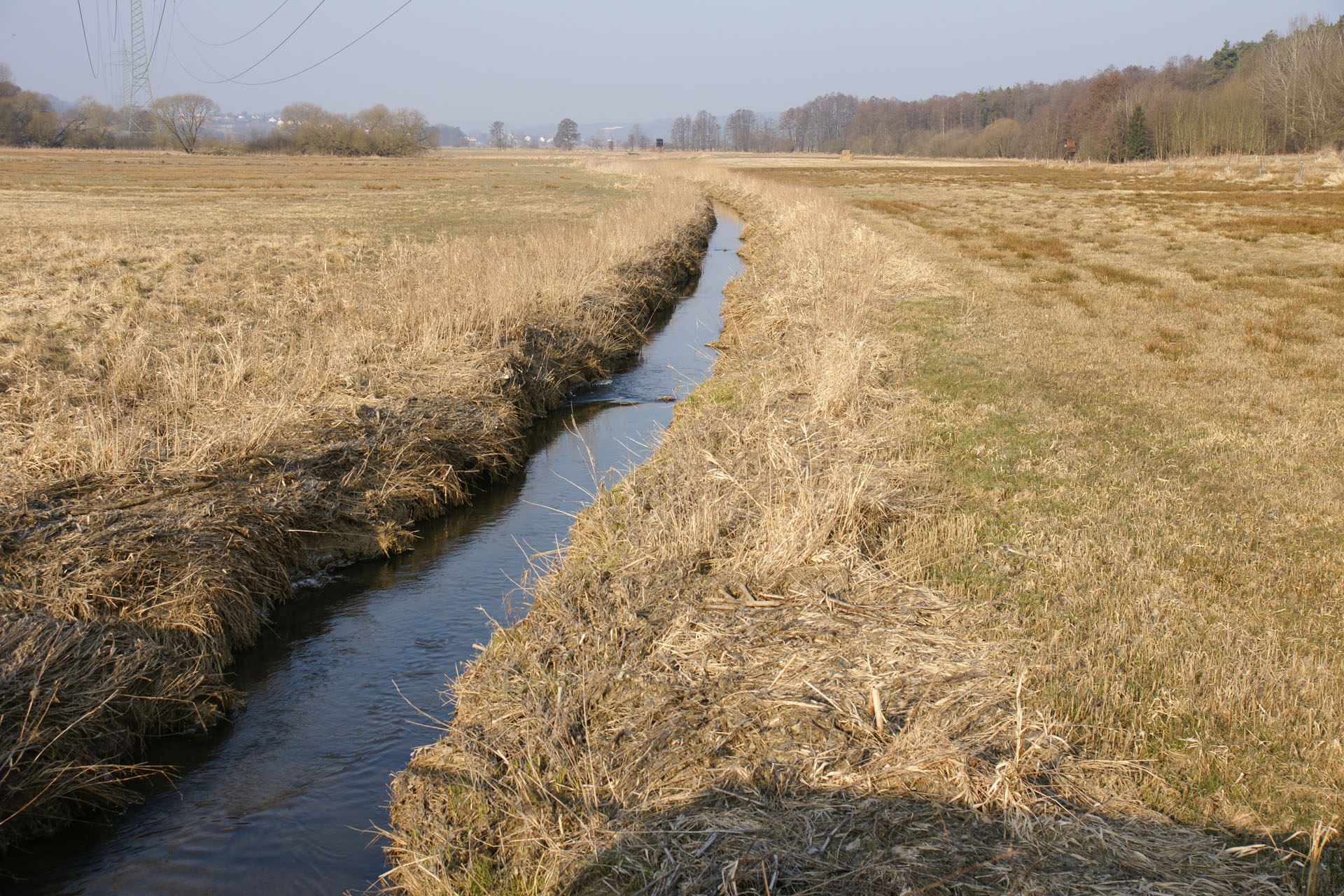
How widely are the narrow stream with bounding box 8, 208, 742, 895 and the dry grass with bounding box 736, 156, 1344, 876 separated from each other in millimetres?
3301

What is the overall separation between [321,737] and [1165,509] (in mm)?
5571

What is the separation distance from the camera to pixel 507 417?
10508 millimetres

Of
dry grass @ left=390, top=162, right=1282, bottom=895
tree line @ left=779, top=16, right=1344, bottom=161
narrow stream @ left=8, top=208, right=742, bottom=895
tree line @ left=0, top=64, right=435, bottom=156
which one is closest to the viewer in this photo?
dry grass @ left=390, top=162, right=1282, bottom=895

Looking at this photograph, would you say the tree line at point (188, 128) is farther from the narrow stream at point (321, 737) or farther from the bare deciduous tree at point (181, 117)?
the narrow stream at point (321, 737)

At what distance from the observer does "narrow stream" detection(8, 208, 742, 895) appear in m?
4.21

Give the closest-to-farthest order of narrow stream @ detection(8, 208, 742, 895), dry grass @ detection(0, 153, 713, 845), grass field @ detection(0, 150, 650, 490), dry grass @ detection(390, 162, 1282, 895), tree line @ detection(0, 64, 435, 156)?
1. dry grass @ detection(390, 162, 1282, 895)
2. narrow stream @ detection(8, 208, 742, 895)
3. dry grass @ detection(0, 153, 713, 845)
4. grass field @ detection(0, 150, 650, 490)
5. tree line @ detection(0, 64, 435, 156)

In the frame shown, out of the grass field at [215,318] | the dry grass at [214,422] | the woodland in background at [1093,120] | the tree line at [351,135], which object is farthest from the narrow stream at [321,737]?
the tree line at [351,135]

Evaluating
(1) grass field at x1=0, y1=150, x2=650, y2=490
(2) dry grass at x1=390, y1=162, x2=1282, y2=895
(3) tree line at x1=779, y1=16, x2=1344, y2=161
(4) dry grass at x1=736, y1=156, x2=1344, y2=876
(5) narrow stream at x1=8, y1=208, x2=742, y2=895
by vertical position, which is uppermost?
(3) tree line at x1=779, y1=16, x2=1344, y2=161

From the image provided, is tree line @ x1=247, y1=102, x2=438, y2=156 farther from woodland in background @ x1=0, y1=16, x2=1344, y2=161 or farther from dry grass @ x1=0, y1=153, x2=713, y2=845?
dry grass @ x1=0, y1=153, x2=713, y2=845

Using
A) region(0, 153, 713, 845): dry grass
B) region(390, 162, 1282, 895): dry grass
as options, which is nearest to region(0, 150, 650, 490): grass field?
region(0, 153, 713, 845): dry grass

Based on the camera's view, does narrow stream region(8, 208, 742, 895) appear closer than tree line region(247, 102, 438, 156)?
Yes

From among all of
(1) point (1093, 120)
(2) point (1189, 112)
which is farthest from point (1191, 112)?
(1) point (1093, 120)

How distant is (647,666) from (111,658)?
3111mm

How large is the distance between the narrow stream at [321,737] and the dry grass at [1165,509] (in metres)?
3.30
